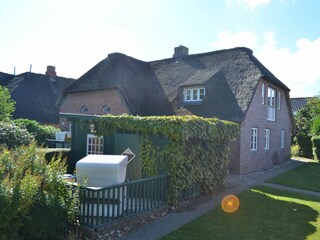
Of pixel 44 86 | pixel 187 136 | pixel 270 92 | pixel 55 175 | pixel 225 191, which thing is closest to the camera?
pixel 55 175

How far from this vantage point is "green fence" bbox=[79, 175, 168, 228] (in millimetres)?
6645

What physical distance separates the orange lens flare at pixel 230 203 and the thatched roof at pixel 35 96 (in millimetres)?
26626

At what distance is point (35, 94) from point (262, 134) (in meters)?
26.0

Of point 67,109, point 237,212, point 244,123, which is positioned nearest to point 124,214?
point 237,212

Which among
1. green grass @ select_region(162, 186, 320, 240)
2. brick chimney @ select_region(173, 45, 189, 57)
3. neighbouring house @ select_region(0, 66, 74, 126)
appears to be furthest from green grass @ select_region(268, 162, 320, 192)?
neighbouring house @ select_region(0, 66, 74, 126)

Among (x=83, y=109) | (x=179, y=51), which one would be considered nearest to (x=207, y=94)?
(x=179, y=51)

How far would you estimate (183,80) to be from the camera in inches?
799

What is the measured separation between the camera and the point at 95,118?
36.3 feet

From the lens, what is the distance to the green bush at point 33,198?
15.8 ft

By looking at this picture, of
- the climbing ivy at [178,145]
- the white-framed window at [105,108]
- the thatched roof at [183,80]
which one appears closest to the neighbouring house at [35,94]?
the thatched roof at [183,80]

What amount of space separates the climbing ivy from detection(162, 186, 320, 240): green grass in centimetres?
139

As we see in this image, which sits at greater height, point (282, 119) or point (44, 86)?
point (44, 86)

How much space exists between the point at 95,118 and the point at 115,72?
36.4 feet

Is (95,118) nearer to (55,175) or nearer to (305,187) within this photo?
(55,175)
